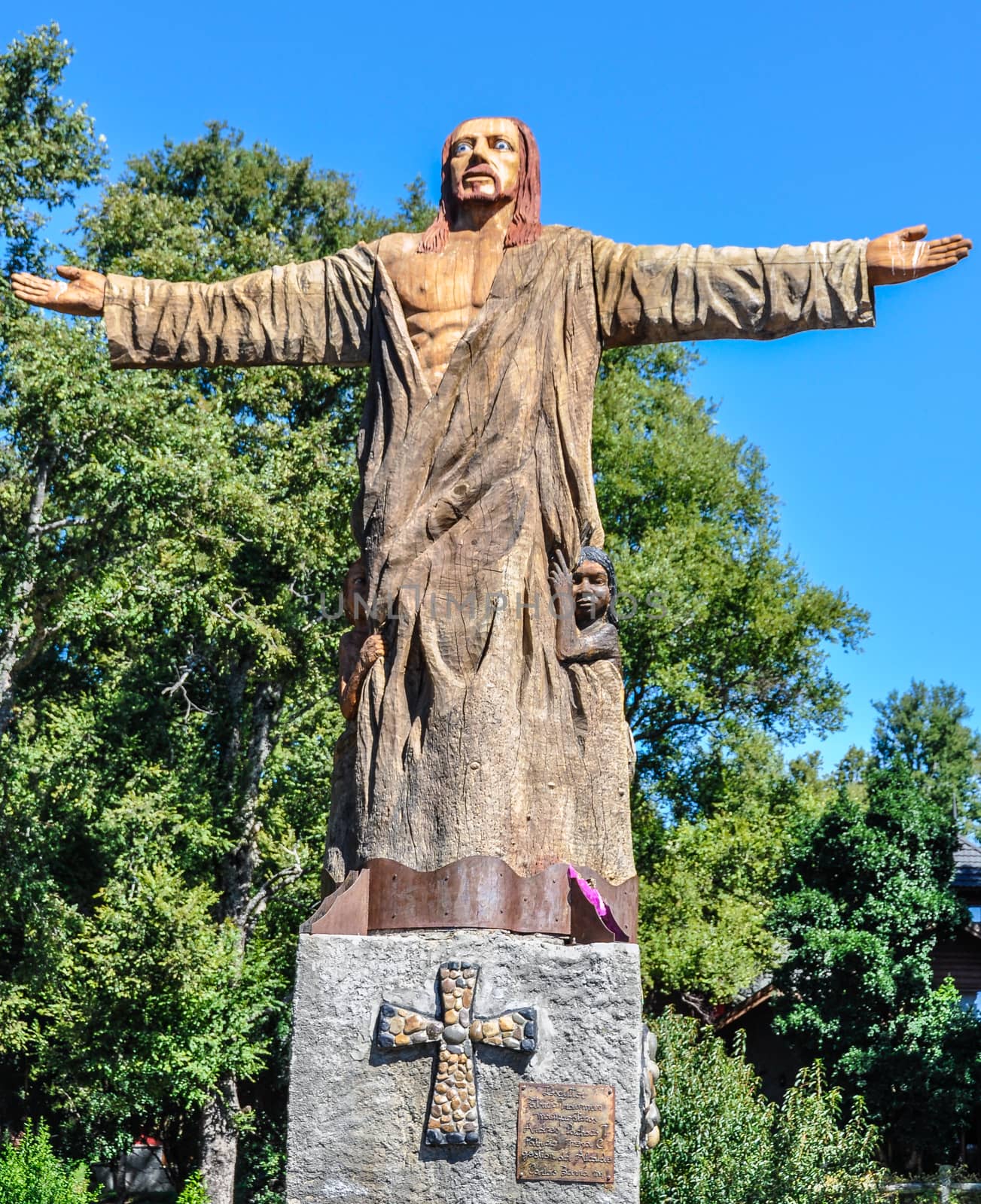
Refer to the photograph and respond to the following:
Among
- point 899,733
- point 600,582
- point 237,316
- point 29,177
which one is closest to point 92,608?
point 29,177

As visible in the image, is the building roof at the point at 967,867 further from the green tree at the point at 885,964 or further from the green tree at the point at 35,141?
the green tree at the point at 35,141

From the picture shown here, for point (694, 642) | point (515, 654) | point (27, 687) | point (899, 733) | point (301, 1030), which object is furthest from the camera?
point (899, 733)

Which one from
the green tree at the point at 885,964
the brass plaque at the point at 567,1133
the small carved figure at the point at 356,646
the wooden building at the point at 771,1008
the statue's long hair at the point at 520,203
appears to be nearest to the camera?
the brass plaque at the point at 567,1133

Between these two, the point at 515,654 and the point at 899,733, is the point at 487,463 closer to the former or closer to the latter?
the point at 515,654

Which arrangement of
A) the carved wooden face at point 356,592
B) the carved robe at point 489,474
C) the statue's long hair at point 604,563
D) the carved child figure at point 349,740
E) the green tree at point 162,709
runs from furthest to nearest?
the green tree at point 162,709 → the carved wooden face at point 356,592 → the statue's long hair at point 604,563 → the carved child figure at point 349,740 → the carved robe at point 489,474

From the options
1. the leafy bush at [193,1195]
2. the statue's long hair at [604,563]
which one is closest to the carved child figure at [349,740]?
the statue's long hair at [604,563]

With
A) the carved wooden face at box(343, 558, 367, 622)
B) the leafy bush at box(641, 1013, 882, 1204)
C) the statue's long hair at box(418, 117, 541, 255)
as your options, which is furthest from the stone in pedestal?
the leafy bush at box(641, 1013, 882, 1204)

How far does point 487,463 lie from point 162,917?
11868 millimetres

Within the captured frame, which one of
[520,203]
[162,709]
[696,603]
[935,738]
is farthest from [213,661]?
[935,738]

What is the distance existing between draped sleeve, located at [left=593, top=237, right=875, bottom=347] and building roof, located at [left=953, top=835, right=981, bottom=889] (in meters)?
17.5

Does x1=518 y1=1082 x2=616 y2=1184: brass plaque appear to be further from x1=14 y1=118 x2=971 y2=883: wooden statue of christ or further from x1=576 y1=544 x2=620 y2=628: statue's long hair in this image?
x1=576 y1=544 x2=620 y2=628: statue's long hair

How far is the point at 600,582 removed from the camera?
6.05m

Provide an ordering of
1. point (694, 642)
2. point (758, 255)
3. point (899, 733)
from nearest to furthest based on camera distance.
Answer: point (758, 255)
point (694, 642)
point (899, 733)

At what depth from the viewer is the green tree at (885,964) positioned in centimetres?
1995
